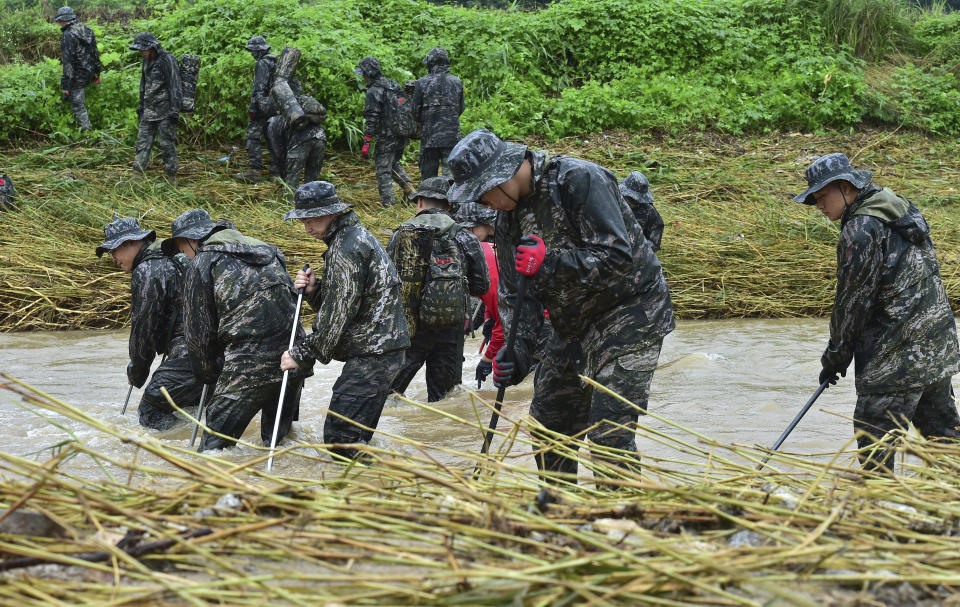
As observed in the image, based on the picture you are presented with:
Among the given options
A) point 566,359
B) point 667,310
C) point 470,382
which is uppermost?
point 667,310

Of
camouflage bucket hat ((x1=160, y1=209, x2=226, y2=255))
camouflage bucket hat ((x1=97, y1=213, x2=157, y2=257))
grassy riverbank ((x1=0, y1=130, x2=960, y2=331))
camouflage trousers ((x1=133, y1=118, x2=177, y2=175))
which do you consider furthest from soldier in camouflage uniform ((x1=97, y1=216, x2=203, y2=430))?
camouflage trousers ((x1=133, y1=118, x2=177, y2=175))

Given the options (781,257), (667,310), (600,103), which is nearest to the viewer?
(667,310)

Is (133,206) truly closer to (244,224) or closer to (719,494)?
(244,224)

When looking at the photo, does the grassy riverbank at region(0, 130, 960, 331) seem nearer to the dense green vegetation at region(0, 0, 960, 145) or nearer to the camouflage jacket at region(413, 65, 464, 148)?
the dense green vegetation at region(0, 0, 960, 145)

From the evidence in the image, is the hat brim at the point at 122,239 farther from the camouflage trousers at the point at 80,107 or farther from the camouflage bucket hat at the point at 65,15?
the camouflage bucket hat at the point at 65,15

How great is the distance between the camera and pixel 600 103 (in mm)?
17578

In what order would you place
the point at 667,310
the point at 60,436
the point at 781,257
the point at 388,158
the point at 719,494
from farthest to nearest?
the point at 388,158, the point at 781,257, the point at 60,436, the point at 667,310, the point at 719,494

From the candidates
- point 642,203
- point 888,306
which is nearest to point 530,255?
point 888,306

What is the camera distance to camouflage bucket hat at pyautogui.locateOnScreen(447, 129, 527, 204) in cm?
418

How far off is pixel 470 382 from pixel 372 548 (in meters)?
6.36

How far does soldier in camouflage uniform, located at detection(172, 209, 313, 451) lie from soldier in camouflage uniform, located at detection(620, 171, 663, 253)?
3843 mm

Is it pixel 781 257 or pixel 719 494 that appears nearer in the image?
pixel 719 494

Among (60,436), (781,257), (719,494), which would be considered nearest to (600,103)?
(781,257)

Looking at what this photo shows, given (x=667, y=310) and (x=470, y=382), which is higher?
(x=667, y=310)
